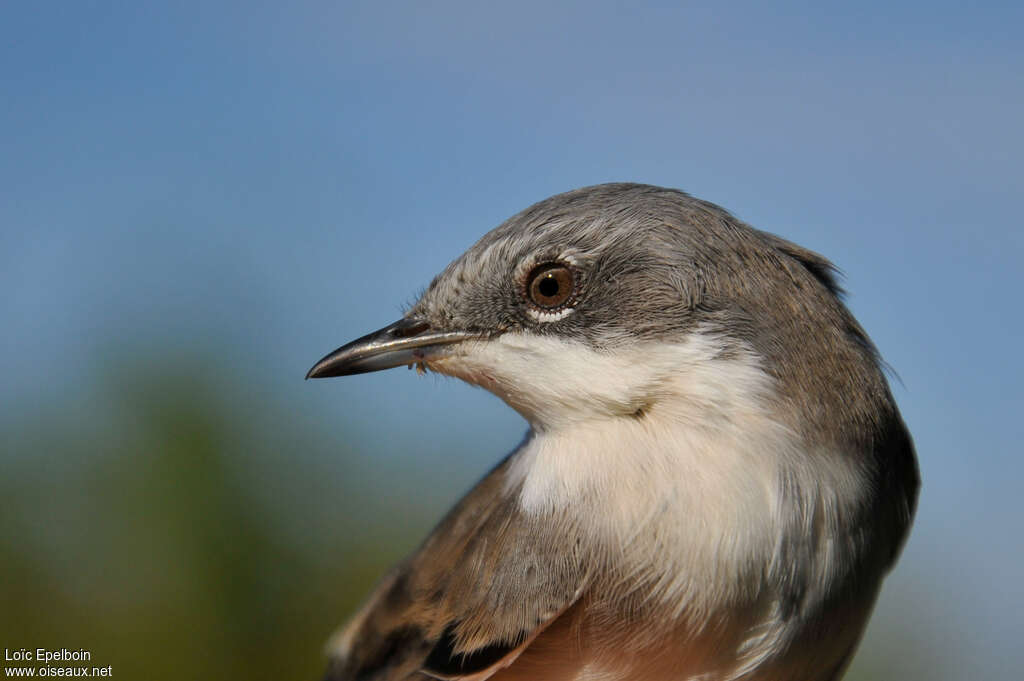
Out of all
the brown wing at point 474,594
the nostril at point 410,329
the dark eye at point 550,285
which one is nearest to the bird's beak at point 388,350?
the nostril at point 410,329

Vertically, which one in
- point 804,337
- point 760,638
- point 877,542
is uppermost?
point 804,337

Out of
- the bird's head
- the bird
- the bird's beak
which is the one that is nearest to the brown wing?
the bird

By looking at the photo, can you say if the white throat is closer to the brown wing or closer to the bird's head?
the bird's head

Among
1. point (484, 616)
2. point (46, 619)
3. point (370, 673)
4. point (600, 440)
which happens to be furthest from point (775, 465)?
point (46, 619)

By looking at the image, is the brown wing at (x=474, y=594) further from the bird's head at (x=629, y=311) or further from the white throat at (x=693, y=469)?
the bird's head at (x=629, y=311)

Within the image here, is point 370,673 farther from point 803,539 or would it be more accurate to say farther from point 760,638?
point 803,539

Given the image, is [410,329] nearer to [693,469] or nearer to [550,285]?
[550,285]
